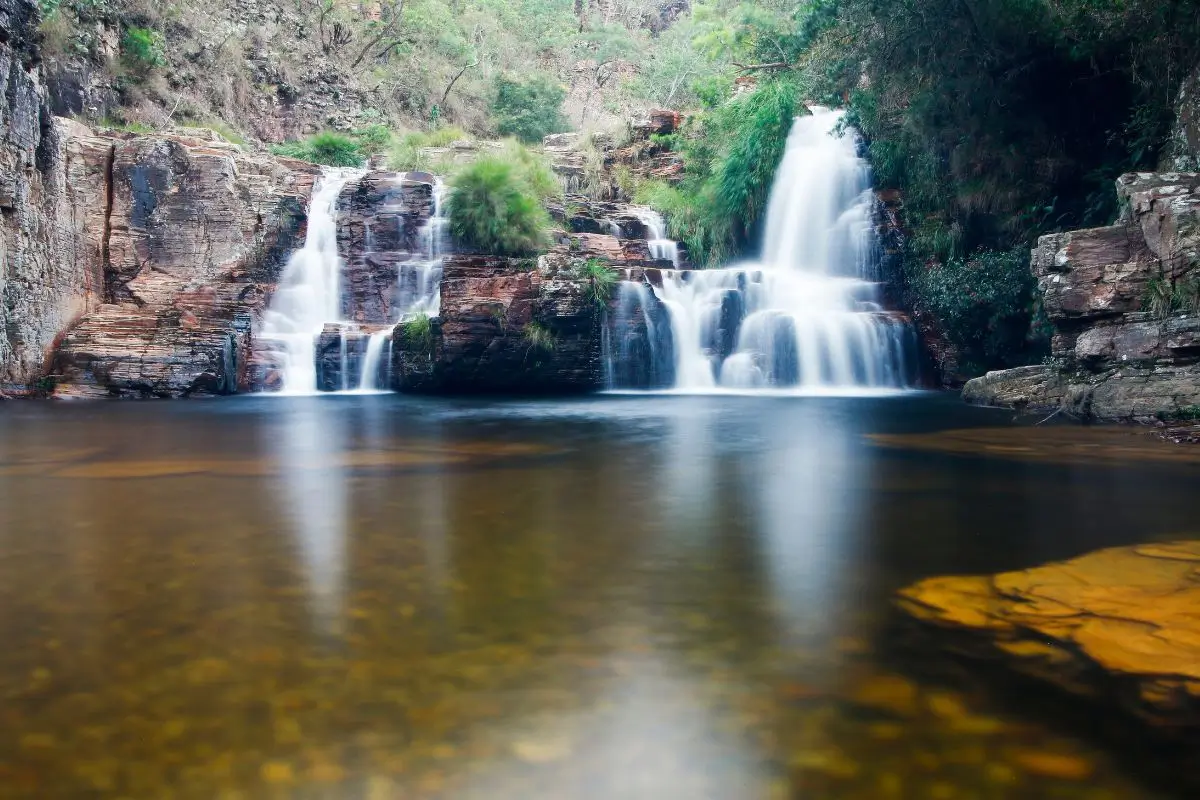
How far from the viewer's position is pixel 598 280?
13.4 metres

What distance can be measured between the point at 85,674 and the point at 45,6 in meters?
18.6

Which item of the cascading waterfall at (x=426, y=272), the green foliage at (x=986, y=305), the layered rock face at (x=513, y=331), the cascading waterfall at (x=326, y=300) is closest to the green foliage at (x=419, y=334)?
the layered rock face at (x=513, y=331)

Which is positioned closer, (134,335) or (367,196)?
(134,335)

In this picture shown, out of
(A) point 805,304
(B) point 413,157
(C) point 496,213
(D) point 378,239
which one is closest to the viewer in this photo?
(A) point 805,304

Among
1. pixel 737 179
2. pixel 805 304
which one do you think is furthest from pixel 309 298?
pixel 805 304

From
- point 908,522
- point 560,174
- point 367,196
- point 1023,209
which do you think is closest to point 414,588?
point 908,522

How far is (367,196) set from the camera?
16.2 metres

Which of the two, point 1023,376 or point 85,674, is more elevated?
point 1023,376

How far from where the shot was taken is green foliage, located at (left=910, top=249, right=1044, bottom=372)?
12.0 metres

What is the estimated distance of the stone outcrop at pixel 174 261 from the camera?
13.4 metres

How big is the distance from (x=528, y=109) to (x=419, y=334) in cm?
1866

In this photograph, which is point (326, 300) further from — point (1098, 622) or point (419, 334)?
point (1098, 622)

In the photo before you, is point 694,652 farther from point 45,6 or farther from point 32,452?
point 45,6

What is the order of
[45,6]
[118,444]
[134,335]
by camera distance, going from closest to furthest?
1. [118,444]
2. [134,335]
3. [45,6]
